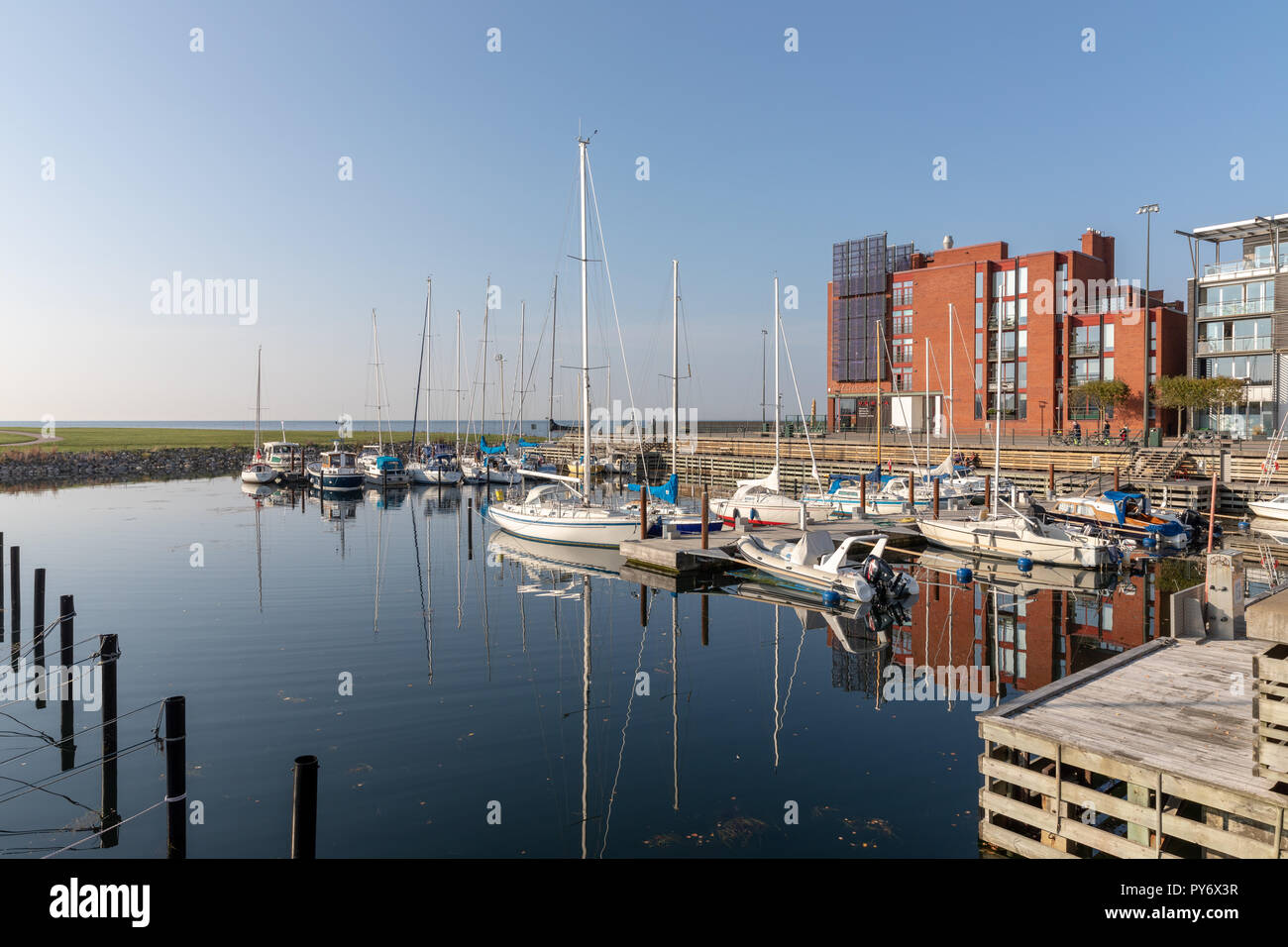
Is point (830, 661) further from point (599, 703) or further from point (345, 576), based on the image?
point (345, 576)

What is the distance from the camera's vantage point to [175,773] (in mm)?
9406

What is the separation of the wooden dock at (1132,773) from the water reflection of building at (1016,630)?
226 inches

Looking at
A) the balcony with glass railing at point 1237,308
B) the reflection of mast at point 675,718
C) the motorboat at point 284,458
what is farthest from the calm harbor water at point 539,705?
the balcony with glass railing at point 1237,308

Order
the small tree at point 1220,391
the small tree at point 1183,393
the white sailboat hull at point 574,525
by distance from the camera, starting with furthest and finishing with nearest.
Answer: the small tree at point 1183,393, the small tree at point 1220,391, the white sailboat hull at point 574,525

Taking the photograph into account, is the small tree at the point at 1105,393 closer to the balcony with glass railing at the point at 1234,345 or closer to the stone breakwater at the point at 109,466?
the balcony with glass railing at the point at 1234,345

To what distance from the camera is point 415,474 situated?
72.9 meters

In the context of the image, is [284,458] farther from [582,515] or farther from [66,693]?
[66,693]

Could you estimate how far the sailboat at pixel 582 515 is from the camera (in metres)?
34.7

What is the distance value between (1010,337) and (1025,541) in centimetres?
4784

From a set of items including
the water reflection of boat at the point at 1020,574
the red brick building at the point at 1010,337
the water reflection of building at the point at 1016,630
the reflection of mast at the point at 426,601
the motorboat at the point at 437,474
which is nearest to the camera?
the water reflection of building at the point at 1016,630

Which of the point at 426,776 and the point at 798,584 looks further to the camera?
the point at 798,584

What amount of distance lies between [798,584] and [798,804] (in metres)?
15.2

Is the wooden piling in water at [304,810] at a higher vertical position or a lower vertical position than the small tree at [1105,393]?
lower

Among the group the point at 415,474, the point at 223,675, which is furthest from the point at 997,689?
the point at 415,474
